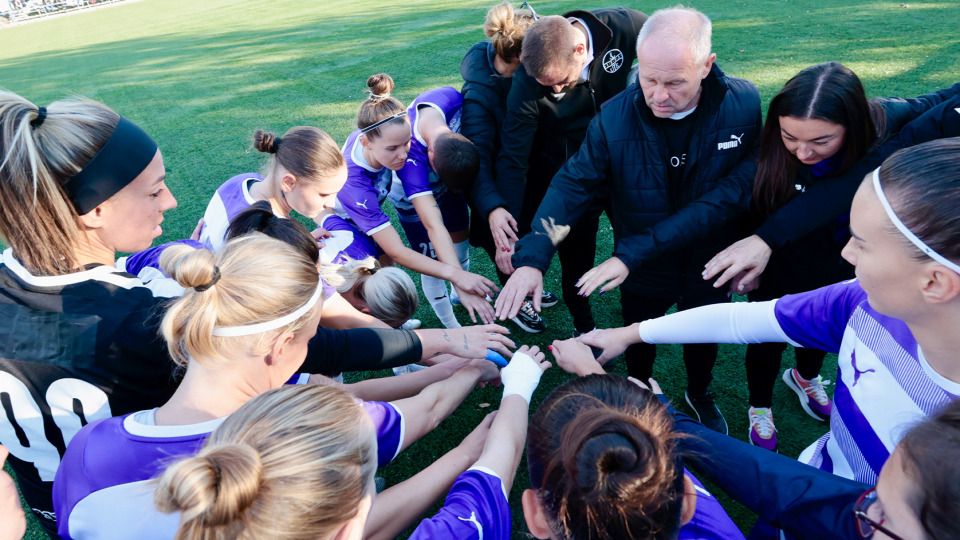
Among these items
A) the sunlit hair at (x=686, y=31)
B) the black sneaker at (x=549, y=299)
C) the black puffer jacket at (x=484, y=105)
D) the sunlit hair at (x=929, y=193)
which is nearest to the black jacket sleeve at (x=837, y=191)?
the sunlit hair at (x=686, y=31)

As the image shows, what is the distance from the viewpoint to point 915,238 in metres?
1.36

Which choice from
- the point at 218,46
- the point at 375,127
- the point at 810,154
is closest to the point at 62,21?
the point at 218,46

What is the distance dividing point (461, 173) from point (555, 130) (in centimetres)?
70

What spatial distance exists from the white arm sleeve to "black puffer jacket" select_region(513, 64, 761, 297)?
0.43 meters

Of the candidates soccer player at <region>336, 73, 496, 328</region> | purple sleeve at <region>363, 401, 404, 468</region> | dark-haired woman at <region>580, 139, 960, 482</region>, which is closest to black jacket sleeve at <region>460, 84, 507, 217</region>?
soccer player at <region>336, 73, 496, 328</region>

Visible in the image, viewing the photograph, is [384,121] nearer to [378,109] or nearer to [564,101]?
[378,109]

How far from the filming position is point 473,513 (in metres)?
1.47

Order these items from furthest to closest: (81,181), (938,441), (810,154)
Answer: (810,154)
(81,181)
(938,441)

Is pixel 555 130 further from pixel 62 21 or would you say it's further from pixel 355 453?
pixel 62 21

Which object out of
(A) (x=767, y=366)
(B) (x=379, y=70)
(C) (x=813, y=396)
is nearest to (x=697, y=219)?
(A) (x=767, y=366)

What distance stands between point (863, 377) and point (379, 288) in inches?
84.0

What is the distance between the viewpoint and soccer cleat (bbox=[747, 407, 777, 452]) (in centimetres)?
286

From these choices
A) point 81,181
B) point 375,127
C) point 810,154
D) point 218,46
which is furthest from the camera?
point 218,46

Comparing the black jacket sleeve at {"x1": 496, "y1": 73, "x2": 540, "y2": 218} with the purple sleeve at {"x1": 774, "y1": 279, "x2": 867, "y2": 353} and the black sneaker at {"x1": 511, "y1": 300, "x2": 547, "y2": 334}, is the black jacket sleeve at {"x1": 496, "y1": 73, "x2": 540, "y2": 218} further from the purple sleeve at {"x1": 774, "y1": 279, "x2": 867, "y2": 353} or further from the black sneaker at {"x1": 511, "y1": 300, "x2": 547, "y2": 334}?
the purple sleeve at {"x1": 774, "y1": 279, "x2": 867, "y2": 353}
